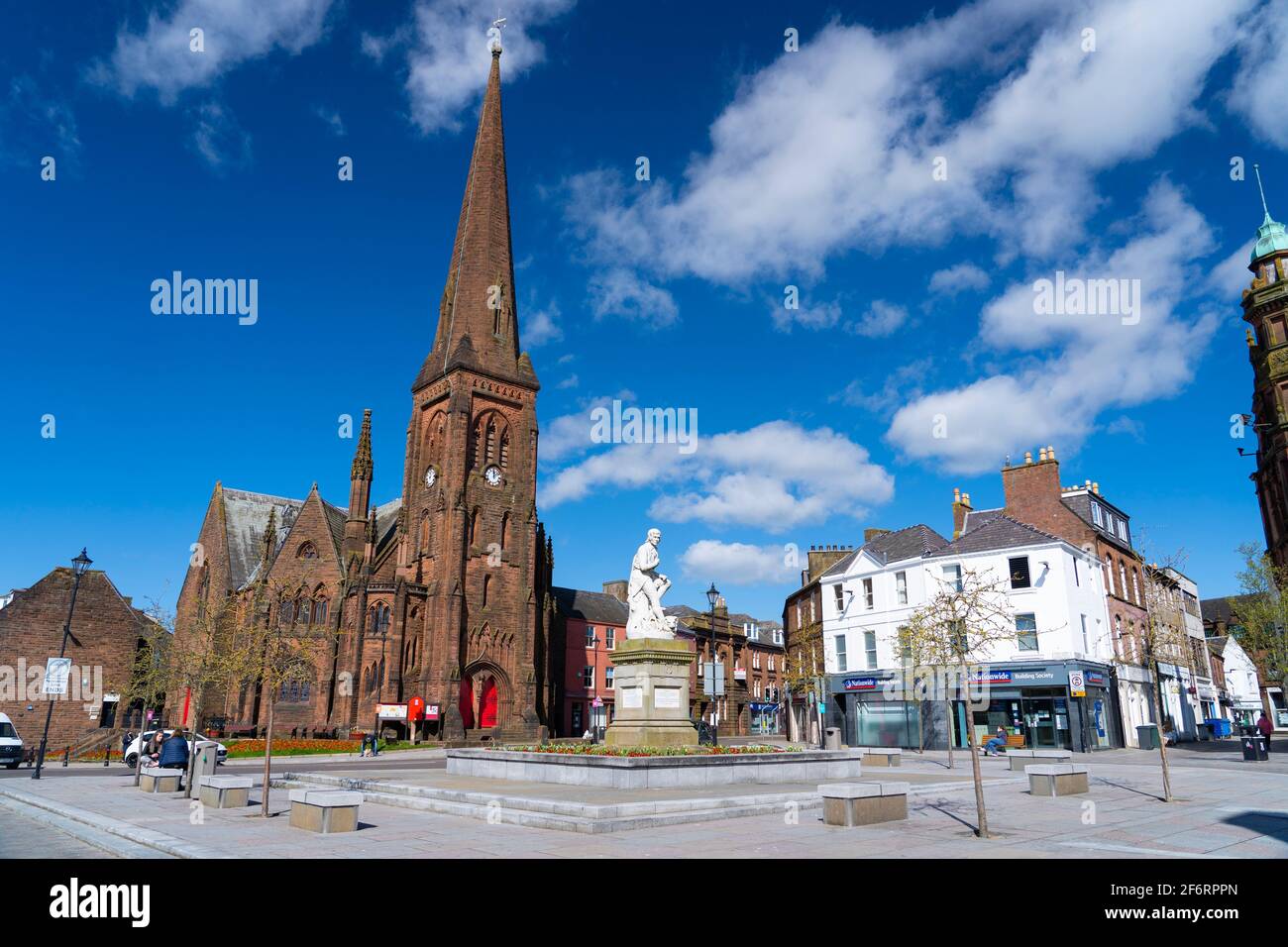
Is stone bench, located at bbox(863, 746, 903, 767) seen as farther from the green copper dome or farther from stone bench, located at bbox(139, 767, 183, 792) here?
the green copper dome

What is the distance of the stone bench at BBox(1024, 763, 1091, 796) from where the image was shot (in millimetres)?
16438

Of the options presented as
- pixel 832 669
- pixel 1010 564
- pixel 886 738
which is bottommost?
pixel 886 738

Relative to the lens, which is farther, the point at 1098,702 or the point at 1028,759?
the point at 1098,702

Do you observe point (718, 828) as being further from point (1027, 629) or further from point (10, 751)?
point (10, 751)

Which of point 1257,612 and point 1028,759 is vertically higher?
point 1257,612

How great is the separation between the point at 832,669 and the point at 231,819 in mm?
36746

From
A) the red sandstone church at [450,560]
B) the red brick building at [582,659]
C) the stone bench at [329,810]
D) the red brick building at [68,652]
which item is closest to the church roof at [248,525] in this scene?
the red sandstone church at [450,560]

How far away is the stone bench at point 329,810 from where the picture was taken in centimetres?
1160

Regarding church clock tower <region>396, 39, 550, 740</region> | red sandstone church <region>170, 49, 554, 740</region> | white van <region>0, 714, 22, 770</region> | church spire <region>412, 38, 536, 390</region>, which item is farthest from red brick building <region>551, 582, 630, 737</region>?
white van <region>0, 714, 22, 770</region>

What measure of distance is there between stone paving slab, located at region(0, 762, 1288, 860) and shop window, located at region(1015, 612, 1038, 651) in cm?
2098

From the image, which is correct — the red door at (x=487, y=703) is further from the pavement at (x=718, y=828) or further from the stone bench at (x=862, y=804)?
the stone bench at (x=862, y=804)

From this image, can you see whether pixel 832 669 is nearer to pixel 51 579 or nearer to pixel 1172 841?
pixel 1172 841
